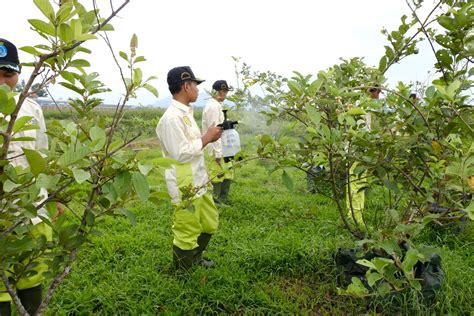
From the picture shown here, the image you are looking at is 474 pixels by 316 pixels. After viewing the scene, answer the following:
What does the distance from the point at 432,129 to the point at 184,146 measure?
1.53 meters

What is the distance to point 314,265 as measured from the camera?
2828mm

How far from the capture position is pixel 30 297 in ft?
6.76

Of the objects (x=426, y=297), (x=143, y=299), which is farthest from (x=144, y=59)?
(x=426, y=297)

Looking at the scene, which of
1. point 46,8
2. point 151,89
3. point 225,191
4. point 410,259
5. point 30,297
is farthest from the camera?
point 225,191

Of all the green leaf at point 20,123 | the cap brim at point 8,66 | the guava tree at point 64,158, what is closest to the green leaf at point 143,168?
the guava tree at point 64,158

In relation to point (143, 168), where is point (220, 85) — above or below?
above

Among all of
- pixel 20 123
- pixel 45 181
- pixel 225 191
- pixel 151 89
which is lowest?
pixel 225 191

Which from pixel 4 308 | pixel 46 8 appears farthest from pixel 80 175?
pixel 4 308

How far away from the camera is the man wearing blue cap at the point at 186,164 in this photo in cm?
266

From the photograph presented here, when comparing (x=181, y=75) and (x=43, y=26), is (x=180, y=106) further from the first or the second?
(x=43, y=26)

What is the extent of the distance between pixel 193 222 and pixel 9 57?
1524 millimetres

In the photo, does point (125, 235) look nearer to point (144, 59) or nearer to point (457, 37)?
point (144, 59)

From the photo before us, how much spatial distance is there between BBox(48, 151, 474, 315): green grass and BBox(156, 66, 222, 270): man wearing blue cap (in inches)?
8.9

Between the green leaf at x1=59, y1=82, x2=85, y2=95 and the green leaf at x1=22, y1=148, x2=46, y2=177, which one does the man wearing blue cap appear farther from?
the green leaf at x1=22, y1=148, x2=46, y2=177
